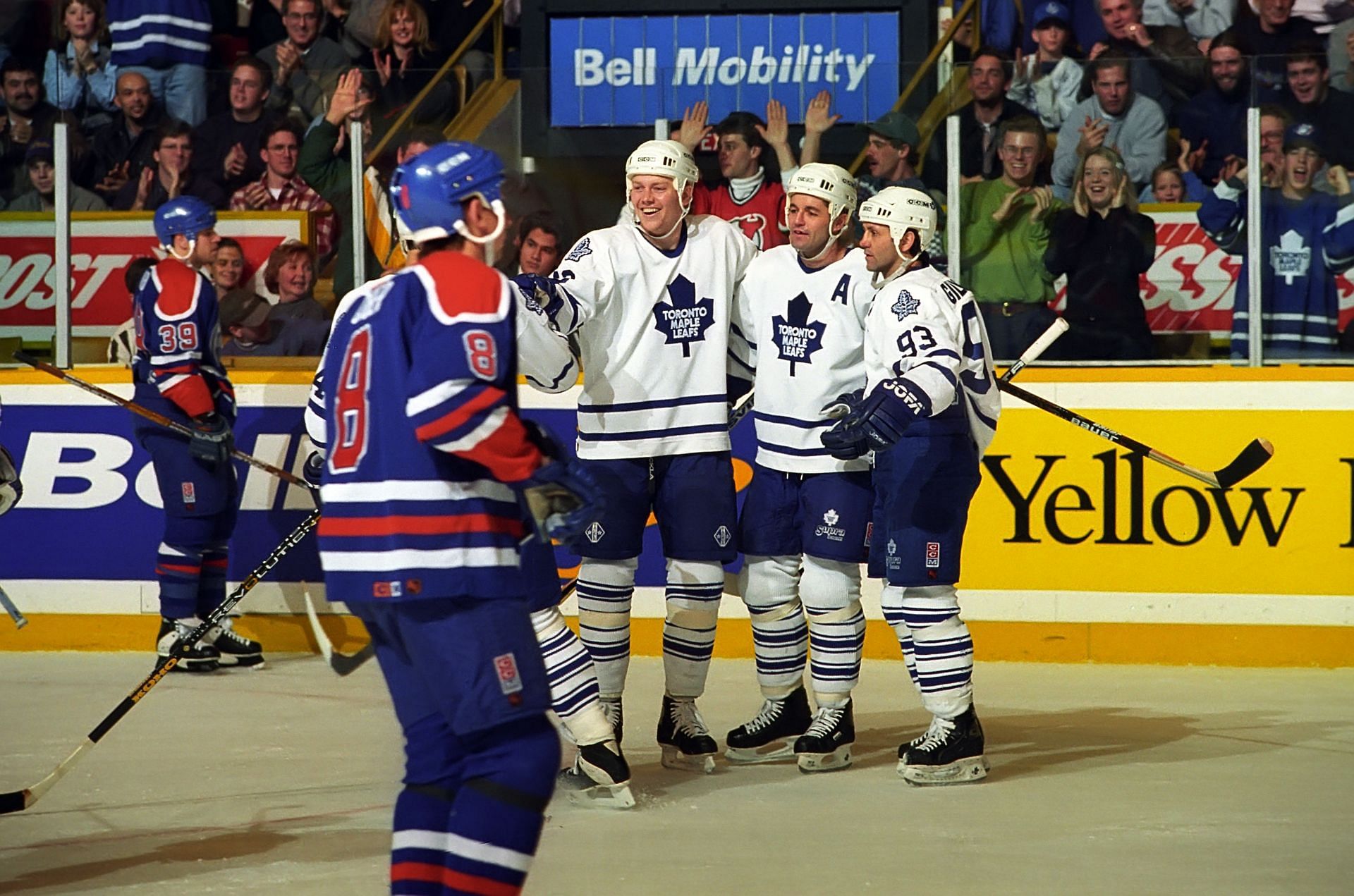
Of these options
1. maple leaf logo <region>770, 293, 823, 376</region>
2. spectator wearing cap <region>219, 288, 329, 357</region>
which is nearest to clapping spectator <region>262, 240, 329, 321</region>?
spectator wearing cap <region>219, 288, 329, 357</region>

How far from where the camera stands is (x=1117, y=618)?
6387 millimetres

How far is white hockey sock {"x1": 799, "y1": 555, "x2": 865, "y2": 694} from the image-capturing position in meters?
4.99

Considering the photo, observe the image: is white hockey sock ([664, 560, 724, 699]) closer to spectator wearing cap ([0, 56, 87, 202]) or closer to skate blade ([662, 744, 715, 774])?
skate blade ([662, 744, 715, 774])

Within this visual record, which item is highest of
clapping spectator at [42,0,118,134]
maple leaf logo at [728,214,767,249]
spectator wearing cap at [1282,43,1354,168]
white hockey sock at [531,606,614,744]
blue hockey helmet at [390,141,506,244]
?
clapping spectator at [42,0,118,134]

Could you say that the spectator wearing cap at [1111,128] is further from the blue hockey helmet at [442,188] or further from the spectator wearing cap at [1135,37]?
the blue hockey helmet at [442,188]

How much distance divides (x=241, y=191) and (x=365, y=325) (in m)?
4.45

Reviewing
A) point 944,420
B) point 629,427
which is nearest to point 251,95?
point 629,427

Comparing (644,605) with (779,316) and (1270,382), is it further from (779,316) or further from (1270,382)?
(1270,382)

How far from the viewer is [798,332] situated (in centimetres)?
499

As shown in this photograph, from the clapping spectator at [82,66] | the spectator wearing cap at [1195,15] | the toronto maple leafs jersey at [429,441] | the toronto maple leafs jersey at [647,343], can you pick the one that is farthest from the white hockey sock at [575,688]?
the spectator wearing cap at [1195,15]

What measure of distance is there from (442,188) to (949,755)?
A: 2.38 meters

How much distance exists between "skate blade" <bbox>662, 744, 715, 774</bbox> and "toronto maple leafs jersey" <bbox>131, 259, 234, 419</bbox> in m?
2.48

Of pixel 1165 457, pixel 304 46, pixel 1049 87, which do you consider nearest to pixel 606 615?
pixel 1165 457

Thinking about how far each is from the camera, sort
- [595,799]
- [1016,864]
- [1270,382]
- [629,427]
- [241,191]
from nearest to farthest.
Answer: [1016,864], [595,799], [629,427], [1270,382], [241,191]
